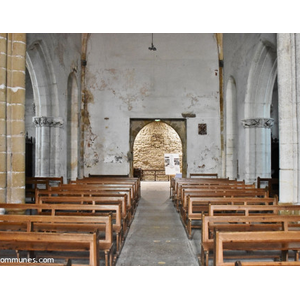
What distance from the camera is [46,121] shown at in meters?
9.56

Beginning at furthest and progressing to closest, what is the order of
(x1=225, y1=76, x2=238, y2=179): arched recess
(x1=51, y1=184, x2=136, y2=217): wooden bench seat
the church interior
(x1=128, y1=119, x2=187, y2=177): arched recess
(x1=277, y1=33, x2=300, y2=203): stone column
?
(x1=128, y1=119, x2=187, y2=177): arched recess
(x1=225, y1=76, x2=238, y2=179): arched recess
(x1=51, y1=184, x2=136, y2=217): wooden bench seat
(x1=277, y1=33, x2=300, y2=203): stone column
the church interior

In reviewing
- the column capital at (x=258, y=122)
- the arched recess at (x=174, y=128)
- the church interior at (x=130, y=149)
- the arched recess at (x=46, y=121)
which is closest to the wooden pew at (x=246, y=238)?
the church interior at (x=130, y=149)

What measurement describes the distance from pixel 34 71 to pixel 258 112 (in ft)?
25.0

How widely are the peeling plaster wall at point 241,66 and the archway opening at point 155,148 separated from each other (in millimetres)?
7773

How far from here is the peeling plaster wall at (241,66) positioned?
9.45 meters

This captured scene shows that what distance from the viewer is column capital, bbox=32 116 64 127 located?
953 centimetres

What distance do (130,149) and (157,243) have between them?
838 centimetres

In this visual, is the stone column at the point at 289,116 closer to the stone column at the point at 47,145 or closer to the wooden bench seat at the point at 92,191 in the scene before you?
the wooden bench seat at the point at 92,191

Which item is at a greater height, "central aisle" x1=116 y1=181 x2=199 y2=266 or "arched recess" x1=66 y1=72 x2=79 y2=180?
"arched recess" x1=66 y1=72 x2=79 y2=180

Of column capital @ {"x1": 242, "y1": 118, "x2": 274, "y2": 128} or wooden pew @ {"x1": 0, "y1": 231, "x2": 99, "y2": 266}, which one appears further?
column capital @ {"x1": 242, "y1": 118, "x2": 274, "y2": 128}

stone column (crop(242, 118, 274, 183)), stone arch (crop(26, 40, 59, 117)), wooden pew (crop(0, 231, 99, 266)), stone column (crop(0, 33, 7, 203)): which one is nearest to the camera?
wooden pew (crop(0, 231, 99, 266))

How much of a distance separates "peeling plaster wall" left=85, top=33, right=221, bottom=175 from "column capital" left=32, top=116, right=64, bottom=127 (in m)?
3.12

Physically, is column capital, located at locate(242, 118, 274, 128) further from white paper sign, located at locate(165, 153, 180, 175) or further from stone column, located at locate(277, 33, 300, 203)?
stone column, located at locate(277, 33, 300, 203)

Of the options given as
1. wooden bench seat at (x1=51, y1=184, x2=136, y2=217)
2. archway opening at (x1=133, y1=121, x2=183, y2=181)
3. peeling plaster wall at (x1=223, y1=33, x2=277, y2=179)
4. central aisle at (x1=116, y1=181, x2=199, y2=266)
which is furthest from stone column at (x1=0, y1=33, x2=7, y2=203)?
archway opening at (x1=133, y1=121, x2=183, y2=181)
